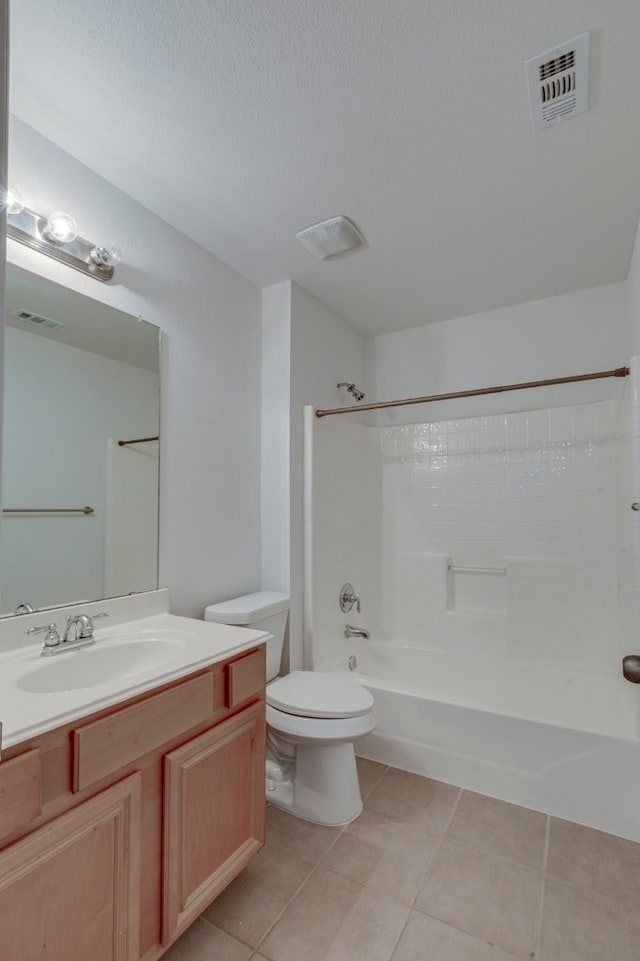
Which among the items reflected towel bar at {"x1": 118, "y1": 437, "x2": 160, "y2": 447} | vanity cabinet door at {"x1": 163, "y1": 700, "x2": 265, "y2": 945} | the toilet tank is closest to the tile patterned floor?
vanity cabinet door at {"x1": 163, "y1": 700, "x2": 265, "y2": 945}

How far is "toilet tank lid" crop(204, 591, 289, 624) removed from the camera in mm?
1968

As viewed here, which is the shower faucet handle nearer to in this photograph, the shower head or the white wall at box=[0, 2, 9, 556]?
the shower head

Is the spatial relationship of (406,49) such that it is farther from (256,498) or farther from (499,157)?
(256,498)

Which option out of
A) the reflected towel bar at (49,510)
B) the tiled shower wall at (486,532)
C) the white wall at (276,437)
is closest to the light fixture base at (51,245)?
the reflected towel bar at (49,510)

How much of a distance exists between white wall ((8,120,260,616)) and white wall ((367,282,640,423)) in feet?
3.52

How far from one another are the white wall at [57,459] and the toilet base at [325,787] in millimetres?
978

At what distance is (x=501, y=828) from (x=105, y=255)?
100 inches

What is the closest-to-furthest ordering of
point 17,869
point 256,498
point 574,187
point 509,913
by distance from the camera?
point 17,869 → point 509,913 → point 574,187 → point 256,498

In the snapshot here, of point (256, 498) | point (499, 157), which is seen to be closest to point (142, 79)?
point (499, 157)

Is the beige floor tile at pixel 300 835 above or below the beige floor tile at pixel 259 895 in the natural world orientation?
below

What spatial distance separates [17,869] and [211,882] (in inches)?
24.8

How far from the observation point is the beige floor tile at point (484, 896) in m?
1.40

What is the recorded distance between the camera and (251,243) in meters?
2.11

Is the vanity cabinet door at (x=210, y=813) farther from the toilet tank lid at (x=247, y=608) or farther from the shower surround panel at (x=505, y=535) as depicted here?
the shower surround panel at (x=505, y=535)
